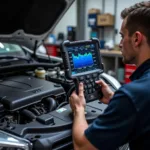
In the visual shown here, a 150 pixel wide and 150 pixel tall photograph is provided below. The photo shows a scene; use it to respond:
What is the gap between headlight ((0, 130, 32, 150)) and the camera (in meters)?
1.10

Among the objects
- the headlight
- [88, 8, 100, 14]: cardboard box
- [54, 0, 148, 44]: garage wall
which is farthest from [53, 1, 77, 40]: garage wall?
the headlight

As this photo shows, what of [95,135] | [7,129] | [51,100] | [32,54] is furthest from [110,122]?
[32,54]

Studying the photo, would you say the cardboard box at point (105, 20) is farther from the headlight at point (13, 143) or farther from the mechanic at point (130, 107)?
the headlight at point (13, 143)

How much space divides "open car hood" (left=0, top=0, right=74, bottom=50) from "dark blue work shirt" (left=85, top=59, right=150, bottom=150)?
1172 millimetres

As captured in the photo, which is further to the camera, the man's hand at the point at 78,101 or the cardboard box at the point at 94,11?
the cardboard box at the point at 94,11

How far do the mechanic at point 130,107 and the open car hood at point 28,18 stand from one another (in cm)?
96

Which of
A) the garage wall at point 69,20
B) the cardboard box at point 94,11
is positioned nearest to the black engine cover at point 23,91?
the cardboard box at point 94,11

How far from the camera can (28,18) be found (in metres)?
2.04

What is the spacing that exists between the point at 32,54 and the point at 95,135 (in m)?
1.62

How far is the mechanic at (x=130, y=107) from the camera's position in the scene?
93 centimetres

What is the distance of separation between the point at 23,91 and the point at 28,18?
28.6 inches

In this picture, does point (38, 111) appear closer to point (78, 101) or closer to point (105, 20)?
point (78, 101)

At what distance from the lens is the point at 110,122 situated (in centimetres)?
97

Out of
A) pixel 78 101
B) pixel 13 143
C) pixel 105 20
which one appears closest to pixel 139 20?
pixel 78 101
